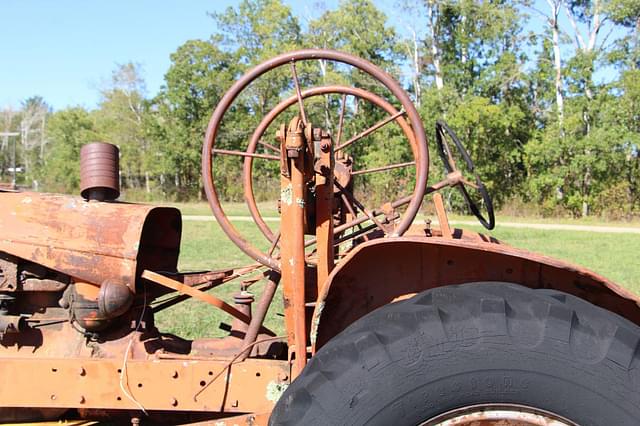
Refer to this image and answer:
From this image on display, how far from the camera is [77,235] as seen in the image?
2604 millimetres

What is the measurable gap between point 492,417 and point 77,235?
197 centimetres

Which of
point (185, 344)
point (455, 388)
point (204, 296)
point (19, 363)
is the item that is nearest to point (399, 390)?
point (455, 388)

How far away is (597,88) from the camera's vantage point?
21.9 meters

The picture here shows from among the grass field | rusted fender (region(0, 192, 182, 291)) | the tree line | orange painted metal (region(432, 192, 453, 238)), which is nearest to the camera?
orange painted metal (region(432, 192, 453, 238))

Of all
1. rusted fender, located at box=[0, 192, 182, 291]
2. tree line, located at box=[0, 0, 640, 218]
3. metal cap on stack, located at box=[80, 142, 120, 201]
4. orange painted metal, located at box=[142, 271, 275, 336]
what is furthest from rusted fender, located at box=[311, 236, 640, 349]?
tree line, located at box=[0, 0, 640, 218]

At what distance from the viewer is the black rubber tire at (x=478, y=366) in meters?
1.50

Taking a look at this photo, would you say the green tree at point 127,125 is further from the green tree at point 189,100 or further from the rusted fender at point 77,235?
the rusted fender at point 77,235

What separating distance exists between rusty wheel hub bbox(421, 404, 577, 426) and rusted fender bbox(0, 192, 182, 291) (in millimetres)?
1614

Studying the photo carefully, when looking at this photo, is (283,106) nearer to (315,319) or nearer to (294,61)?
(294,61)

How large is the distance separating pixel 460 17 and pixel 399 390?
25377 millimetres

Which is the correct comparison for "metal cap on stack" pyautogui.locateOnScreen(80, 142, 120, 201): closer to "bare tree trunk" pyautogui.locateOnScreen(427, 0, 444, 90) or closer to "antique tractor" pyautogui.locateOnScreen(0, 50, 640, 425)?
"antique tractor" pyautogui.locateOnScreen(0, 50, 640, 425)

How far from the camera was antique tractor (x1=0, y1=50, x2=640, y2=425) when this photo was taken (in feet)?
5.04

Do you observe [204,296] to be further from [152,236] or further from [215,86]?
[215,86]

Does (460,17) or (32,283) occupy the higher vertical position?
(460,17)
